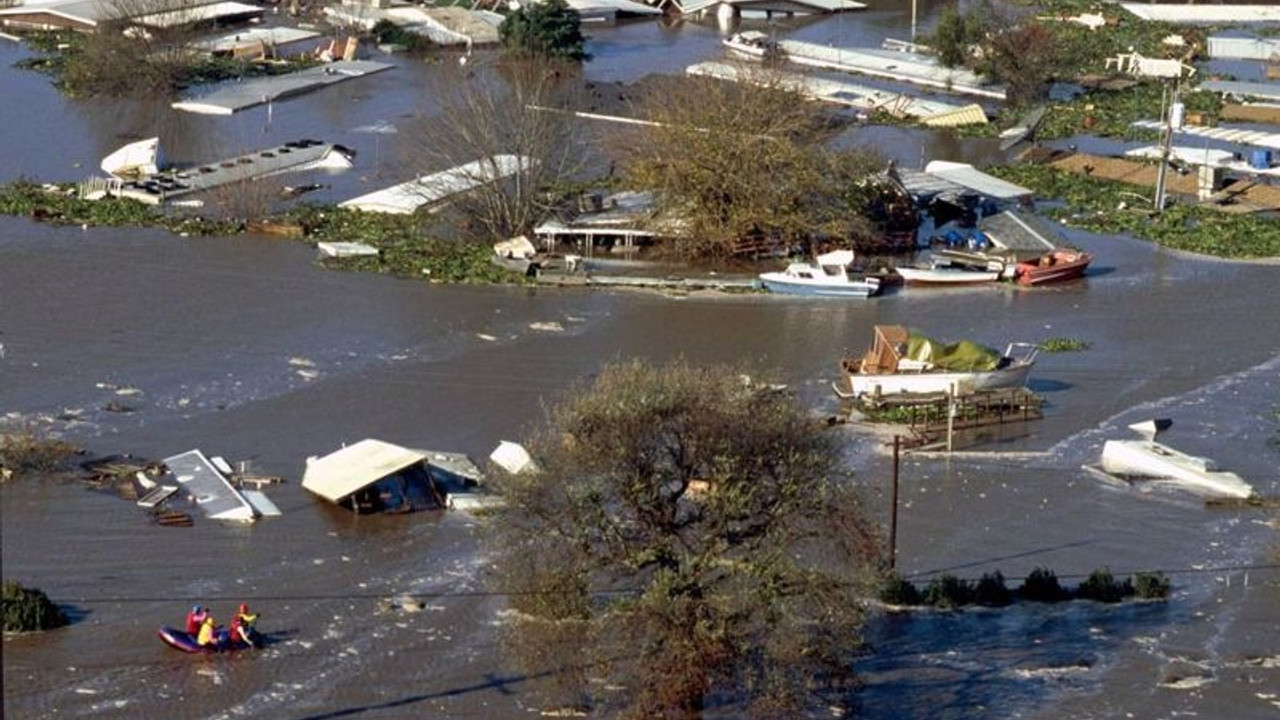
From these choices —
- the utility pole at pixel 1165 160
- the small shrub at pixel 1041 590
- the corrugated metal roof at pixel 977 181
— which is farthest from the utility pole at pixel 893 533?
the utility pole at pixel 1165 160

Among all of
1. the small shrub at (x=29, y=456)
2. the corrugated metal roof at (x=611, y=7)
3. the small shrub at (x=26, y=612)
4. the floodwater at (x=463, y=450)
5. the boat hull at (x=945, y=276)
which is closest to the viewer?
the floodwater at (x=463, y=450)

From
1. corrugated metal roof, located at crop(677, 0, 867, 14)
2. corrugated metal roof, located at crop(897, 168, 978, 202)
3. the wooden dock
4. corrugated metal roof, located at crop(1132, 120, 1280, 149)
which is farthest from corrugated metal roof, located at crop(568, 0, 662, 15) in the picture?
the wooden dock

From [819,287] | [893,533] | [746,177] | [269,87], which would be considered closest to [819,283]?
[819,287]

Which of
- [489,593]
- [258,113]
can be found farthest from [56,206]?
[489,593]

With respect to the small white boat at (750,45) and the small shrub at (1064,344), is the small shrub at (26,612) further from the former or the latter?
the small white boat at (750,45)

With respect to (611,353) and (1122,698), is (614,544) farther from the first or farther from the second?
(611,353)

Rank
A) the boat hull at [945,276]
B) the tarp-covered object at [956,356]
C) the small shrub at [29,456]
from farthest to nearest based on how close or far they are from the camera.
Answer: the boat hull at [945,276] < the tarp-covered object at [956,356] < the small shrub at [29,456]

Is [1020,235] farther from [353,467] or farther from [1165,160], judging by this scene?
[353,467]

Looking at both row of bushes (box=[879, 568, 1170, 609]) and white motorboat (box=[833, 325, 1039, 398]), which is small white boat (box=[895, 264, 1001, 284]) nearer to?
white motorboat (box=[833, 325, 1039, 398])
